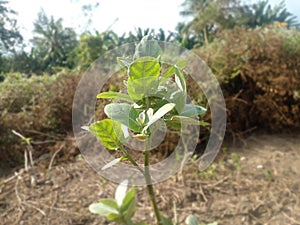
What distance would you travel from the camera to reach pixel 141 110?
0.23m

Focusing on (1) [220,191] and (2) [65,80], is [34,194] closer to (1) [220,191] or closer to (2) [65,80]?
(1) [220,191]

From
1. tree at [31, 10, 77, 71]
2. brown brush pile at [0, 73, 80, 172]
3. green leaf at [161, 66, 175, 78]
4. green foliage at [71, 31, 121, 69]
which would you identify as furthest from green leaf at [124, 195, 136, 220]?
tree at [31, 10, 77, 71]

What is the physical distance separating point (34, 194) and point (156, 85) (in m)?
1.74

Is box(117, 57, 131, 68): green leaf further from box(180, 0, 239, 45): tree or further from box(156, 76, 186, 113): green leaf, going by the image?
box(180, 0, 239, 45): tree

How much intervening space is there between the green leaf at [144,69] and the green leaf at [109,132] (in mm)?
43

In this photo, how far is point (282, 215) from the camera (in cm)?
143

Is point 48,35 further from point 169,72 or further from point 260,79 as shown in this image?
point 169,72

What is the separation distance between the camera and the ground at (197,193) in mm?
1473

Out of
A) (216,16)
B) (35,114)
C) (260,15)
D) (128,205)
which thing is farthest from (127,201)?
(260,15)

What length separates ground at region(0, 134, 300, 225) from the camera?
1.47 meters

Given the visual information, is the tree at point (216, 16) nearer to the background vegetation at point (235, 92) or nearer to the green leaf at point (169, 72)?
the background vegetation at point (235, 92)

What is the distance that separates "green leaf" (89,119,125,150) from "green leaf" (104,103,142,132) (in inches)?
0.4

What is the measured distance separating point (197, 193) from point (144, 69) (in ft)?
4.94

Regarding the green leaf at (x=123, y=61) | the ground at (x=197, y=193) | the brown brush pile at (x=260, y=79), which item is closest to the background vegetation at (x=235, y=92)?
the brown brush pile at (x=260, y=79)
